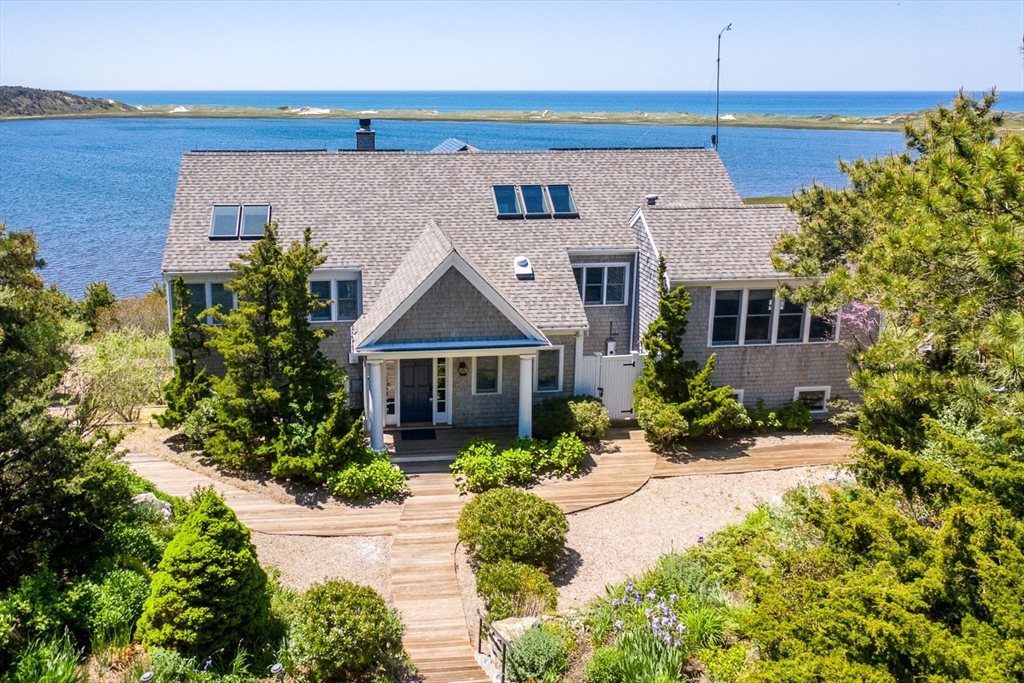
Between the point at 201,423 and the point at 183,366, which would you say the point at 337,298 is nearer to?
the point at 183,366

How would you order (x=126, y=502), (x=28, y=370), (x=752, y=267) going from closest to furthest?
(x=28, y=370)
(x=126, y=502)
(x=752, y=267)

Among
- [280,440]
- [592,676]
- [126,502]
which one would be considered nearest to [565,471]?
[280,440]

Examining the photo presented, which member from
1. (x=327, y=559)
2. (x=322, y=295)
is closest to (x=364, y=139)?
(x=322, y=295)

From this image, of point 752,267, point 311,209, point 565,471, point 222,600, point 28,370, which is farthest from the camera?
point 311,209

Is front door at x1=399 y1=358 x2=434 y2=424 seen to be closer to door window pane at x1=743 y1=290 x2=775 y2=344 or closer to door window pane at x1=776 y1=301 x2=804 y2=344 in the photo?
door window pane at x1=743 y1=290 x2=775 y2=344

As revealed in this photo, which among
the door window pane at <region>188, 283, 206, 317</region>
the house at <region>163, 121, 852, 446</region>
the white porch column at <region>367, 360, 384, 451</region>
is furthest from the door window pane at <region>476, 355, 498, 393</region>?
the door window pane at <region>188, 283, 206, 317</region>

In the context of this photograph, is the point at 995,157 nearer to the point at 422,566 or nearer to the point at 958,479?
the point at 958,479
